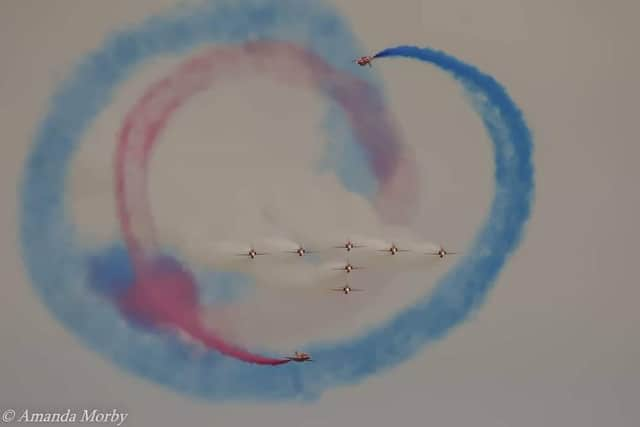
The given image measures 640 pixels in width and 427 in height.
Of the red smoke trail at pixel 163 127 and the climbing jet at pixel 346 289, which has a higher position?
the red smoke trail at pixel 163 127

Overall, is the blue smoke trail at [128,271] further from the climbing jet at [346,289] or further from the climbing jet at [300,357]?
the climbing jet at [346,289]

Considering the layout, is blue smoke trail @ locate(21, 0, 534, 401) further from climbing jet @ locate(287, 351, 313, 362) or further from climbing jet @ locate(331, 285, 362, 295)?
climbing jet @ locate(331, 285, 362, 295)

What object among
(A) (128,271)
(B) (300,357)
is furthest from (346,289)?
(A) (128,271)

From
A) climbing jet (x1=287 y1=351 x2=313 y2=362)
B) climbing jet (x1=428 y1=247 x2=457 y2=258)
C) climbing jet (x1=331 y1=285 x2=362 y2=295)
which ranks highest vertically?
climbing jet (x1=428 y1=247 x2=457 y2=258)

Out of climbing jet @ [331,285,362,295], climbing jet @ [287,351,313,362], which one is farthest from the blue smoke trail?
climbing jet @ [331,285,362,295]

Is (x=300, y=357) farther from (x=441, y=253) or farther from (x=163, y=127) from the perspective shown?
(x=163, y=127)

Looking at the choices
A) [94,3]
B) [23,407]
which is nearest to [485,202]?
[94,3]

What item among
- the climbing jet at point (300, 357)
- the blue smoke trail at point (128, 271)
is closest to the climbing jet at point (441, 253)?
the blue smoke trail at point (128, 271)

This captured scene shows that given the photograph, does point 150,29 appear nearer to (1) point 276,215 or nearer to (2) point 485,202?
(1) point 276,215
